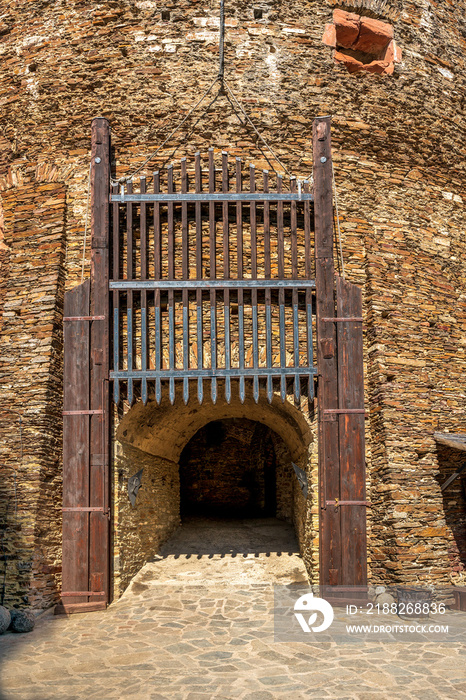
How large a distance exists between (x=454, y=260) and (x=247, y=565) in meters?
4.84

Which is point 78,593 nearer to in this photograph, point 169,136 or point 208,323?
point 208,323

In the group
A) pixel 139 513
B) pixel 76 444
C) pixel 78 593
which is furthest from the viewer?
pixel 139 513

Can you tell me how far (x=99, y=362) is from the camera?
6629 millimetres

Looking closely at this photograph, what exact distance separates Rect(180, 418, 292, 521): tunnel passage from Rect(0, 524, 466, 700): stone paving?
16.6 feet

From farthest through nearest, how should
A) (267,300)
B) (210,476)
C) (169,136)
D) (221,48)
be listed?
(210,476)
(221,48)
(169,136)
(267,300)

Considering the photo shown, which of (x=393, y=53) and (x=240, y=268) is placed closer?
(x=240, y=268)

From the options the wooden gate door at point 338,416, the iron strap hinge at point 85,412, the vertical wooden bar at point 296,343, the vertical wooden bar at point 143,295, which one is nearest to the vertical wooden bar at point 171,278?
the vertical wooden bar at point 143,295

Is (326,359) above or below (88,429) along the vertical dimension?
above

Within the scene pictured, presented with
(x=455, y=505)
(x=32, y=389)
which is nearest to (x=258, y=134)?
(x=32, y=389)

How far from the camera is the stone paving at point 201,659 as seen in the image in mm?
4230

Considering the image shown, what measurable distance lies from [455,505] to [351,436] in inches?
62.3

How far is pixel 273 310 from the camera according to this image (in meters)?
6.99

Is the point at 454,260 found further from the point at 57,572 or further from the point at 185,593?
the point at 57,572

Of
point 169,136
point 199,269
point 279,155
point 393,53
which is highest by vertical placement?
point 393,53
